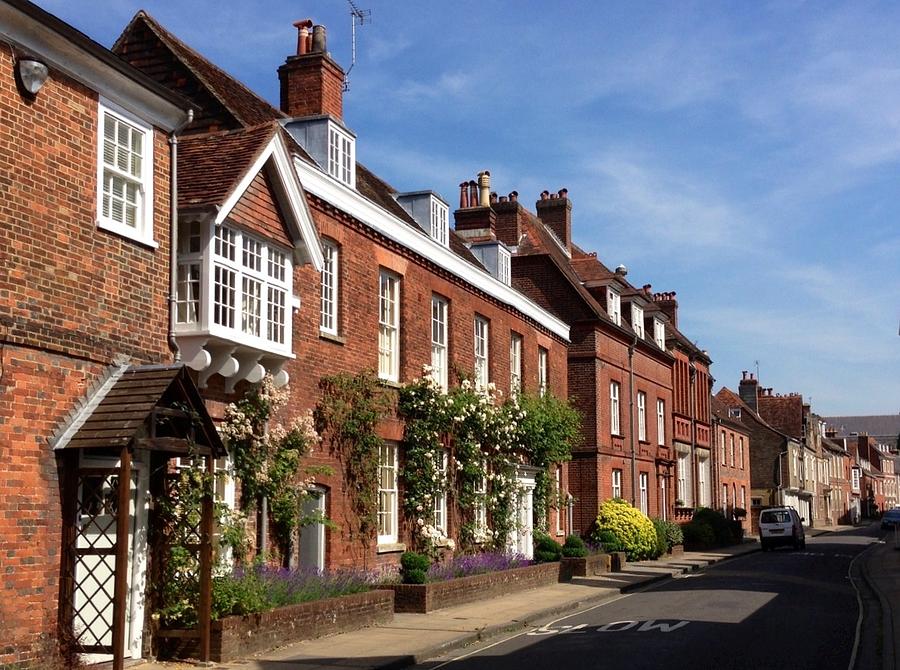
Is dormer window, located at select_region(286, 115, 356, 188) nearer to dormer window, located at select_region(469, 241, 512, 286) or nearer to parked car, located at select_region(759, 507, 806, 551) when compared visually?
dormer window, located at select_region(469, 241, 512, 286)

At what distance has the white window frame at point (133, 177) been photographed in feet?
39.8

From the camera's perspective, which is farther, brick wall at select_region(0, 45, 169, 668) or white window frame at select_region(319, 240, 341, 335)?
white window frame at select_region(319, 240, 341, 335)

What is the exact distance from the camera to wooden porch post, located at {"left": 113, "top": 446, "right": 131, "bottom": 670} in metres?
10.8

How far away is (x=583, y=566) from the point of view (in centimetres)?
2720

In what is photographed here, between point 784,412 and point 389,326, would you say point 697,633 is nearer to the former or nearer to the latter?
point 389,326

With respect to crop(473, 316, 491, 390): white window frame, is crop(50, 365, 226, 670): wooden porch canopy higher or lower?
lower

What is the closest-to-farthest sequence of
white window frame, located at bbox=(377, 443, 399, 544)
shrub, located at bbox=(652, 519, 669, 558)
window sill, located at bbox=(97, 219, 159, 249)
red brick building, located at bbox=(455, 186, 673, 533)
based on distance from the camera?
1. window sill, located at bbox=(97, 219, 159, 249)
2. white window frame, located at bbox=(377, 443, 399, 544)
3. shrub, located at bbox=(652, 519, 669, 558)
4. red brick building, located at bbox=(455, 186, 673, 533)

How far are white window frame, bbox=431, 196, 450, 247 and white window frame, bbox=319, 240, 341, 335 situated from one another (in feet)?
19.4

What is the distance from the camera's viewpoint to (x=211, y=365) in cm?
1445

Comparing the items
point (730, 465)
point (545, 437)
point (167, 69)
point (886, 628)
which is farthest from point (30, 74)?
point (730, 465)

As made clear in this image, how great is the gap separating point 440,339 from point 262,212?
31.7ft

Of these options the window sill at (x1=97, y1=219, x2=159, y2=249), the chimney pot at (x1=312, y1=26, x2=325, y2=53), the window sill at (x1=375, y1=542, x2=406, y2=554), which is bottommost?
the window sill at (x1=375, y1=542, x2=406, y2=554)

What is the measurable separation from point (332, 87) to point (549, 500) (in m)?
13.0

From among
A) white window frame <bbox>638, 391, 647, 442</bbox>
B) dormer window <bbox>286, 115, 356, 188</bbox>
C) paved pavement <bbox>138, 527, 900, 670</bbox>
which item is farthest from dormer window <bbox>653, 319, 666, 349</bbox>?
dormer window <bbox>286, 115, 356, 188</bbox>
